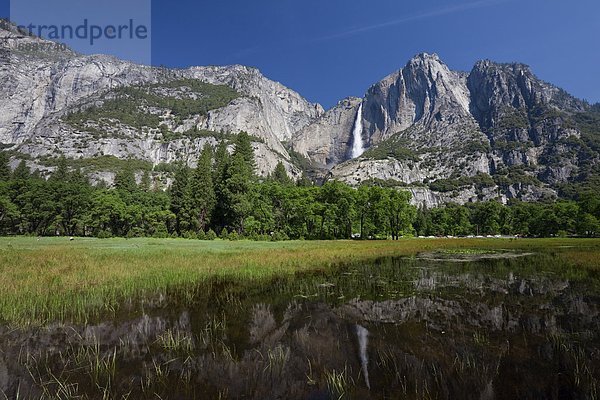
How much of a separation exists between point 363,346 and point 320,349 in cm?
107

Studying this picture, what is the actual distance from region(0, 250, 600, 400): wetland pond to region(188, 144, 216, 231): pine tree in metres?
59.8

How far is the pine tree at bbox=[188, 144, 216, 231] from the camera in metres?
70.4

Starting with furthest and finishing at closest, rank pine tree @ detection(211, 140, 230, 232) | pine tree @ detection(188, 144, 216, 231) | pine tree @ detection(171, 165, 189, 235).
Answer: pine tree @ detection(171, 165, 189, 235) < pine tree @ detection(188, 144, 216, 231) < pine tree @ detection(211, 140, 230, 232)

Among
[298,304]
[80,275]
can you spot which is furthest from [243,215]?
[298,304]

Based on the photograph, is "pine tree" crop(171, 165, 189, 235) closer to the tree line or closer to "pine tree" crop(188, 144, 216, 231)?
the tree line

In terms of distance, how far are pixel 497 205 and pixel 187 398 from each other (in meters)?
138

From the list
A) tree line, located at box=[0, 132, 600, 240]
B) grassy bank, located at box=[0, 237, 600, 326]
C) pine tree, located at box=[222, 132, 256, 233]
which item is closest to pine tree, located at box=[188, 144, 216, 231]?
tree line, located at box=[0, 132, 600, 240]

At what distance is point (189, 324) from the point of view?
30.3 feet

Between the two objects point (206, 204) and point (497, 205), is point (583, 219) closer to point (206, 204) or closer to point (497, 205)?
point (497, 205)

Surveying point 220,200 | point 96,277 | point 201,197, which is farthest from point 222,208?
point 96,277

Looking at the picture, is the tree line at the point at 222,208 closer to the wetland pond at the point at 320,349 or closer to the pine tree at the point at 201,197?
the pine tree at the point at 201,197

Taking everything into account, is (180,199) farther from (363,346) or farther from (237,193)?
(363,346)

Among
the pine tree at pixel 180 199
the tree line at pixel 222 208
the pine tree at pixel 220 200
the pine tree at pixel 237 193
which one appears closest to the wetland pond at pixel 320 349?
the tree line at pixel 222 208

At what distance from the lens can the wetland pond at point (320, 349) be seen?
5.57 metres
